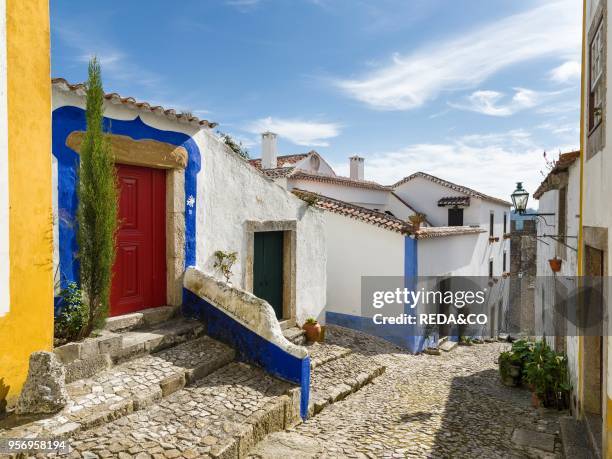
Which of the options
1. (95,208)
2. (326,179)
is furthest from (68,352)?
(326,179)

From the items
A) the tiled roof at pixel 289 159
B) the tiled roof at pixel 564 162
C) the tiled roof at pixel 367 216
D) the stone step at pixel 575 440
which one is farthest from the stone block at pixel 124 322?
the tiled roof at pixel 289 159

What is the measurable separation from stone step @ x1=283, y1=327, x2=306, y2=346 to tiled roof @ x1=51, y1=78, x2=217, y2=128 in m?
4.40

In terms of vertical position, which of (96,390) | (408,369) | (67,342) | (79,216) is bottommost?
(408,369)

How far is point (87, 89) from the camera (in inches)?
193

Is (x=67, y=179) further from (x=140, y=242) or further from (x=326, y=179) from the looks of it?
(x=326, y=179)

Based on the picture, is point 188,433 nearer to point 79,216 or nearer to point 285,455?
point 285,455

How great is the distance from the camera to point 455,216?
2211 cm

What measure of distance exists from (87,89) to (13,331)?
9.17 feet

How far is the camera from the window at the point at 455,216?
21.9 meters

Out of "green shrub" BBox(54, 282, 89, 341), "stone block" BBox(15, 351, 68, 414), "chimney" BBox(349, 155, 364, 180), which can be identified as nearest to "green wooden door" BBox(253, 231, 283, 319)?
"green shrub" BBox(54, 282, 89, 341)

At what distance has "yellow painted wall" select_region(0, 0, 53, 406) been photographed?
4.17 metres

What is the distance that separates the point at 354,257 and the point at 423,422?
6.89 m

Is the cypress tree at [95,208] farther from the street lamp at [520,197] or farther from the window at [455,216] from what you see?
the window at [455,216]

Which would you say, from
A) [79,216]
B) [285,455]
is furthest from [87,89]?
[285,455]
